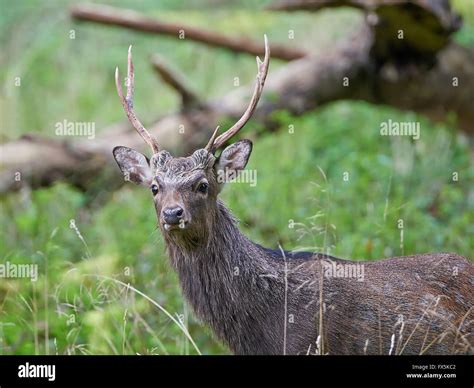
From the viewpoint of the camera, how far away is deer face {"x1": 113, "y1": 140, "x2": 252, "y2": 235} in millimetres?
6344

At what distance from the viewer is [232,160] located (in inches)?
273

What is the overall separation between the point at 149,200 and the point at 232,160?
4.24 metres

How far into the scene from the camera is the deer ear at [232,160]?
6.87m

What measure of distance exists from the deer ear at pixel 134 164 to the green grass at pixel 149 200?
573mm

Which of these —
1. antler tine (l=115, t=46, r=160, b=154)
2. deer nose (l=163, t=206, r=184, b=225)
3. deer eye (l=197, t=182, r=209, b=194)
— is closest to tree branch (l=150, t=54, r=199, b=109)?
antler tine (l=115, t=46, r=160, b=154)

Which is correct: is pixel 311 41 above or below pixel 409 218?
above

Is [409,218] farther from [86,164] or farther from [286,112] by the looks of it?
[86,164]

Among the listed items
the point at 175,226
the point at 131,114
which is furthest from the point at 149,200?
the point at 175,226
